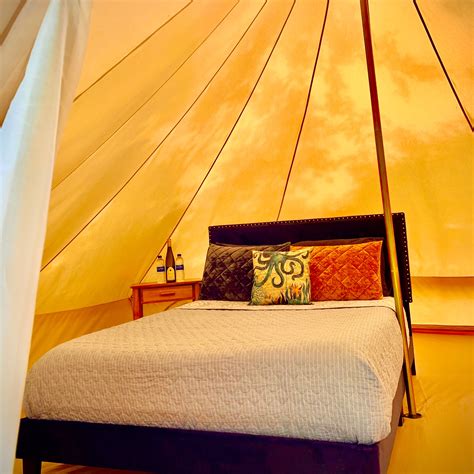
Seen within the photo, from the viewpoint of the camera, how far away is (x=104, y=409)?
1761 mm

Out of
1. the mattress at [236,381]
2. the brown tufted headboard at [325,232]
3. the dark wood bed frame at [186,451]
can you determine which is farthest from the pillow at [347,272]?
the dark wood bed frame at [186,451]

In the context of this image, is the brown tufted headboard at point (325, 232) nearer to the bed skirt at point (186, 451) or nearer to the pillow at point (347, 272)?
the pillow at point (347, 272)

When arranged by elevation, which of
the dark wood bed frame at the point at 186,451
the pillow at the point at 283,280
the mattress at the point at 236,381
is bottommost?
the dark wood bed frame at the point at 186,451

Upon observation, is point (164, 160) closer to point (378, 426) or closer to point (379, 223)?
point (379, 223)

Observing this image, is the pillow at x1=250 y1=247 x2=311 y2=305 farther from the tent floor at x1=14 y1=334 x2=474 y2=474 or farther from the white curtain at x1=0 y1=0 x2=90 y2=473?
the white curtain at x1=0 y1=0 x2=90 y2=473

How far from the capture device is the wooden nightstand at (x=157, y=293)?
3.89 meters

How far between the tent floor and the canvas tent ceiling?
999mm

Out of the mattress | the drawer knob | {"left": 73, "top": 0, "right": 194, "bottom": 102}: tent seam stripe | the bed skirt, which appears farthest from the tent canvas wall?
the bed skirt

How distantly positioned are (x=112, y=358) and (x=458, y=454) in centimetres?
144

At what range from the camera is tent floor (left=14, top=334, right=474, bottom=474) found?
6.44 feet

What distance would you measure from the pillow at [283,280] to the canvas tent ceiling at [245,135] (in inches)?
47.5

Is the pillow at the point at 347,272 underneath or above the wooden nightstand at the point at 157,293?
above

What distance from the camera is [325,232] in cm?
→ 352

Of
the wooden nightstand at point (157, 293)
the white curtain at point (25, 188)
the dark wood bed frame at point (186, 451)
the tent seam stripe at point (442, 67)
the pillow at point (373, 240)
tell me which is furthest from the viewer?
the wooden nightstand at point (157, 293)
